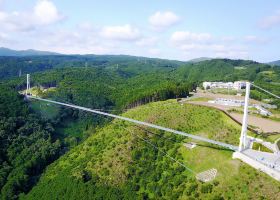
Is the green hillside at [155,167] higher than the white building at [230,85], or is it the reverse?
the white building at [230,85]

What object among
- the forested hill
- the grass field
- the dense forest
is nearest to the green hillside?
the dense forest

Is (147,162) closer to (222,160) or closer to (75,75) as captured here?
(222,160)

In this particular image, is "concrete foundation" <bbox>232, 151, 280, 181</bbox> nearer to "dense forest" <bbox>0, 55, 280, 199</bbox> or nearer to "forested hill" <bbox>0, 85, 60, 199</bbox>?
"dense forest" <bbox>0, 55, 280, 199</bbox>

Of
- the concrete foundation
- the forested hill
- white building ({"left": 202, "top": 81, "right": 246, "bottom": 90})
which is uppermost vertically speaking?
white building ({"left": 202, "top": 81, "right": 246, "bottom": 90})

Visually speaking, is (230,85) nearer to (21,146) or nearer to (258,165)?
(21,146)

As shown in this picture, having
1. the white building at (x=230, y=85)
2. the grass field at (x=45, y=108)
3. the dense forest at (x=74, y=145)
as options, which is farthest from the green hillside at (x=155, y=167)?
the white building at (x=230, y=85)

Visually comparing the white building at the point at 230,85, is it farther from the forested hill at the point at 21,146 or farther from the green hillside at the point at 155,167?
the forested hill at the point at 21,146

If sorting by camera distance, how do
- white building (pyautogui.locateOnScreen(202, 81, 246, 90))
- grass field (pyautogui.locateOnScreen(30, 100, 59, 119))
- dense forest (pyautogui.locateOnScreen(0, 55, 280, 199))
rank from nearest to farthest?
1. dense forest (pyautogui.locateOnScreen(0, 55, 280, 199))
2. grass field (pyautogui.locateOnScreen(30, 100, 59, 119))
3. white building (pyautogui.locateOnScreen(202, 81, 246, 90))

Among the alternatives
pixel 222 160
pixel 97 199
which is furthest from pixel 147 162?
pixel 222 160
